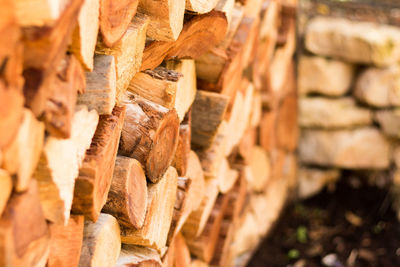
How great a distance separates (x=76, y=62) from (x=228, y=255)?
56.8 inches

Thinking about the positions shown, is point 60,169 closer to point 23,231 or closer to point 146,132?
point 23,231

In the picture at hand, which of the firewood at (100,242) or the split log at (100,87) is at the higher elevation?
the split log at (100,87)

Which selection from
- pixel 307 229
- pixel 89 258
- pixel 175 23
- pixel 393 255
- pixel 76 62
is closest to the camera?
pixel 76 62

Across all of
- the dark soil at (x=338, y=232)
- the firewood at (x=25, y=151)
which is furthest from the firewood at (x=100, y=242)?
the dark soil at (x=338, y=232)

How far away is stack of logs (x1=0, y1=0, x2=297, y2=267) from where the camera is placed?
0.62 metres

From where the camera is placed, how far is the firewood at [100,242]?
87 centimetres

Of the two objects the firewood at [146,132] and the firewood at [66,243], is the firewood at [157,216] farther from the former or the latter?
the firewood at [66,243]

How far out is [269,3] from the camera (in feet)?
6.74

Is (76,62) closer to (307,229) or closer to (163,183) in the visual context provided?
(163,183)

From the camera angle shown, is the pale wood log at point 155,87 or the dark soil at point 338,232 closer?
the pale wood log at point 155,87

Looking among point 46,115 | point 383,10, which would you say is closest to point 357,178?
point 383,10

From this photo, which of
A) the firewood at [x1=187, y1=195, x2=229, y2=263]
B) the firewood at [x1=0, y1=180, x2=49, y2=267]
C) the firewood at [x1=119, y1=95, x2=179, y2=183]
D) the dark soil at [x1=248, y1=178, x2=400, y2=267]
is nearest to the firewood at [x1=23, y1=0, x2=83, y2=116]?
the firewood at [x1=0, y1=180, x2=49, y2=267]

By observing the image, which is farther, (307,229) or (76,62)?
(307,229)

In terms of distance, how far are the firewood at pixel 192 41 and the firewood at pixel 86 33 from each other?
0.27 meters
